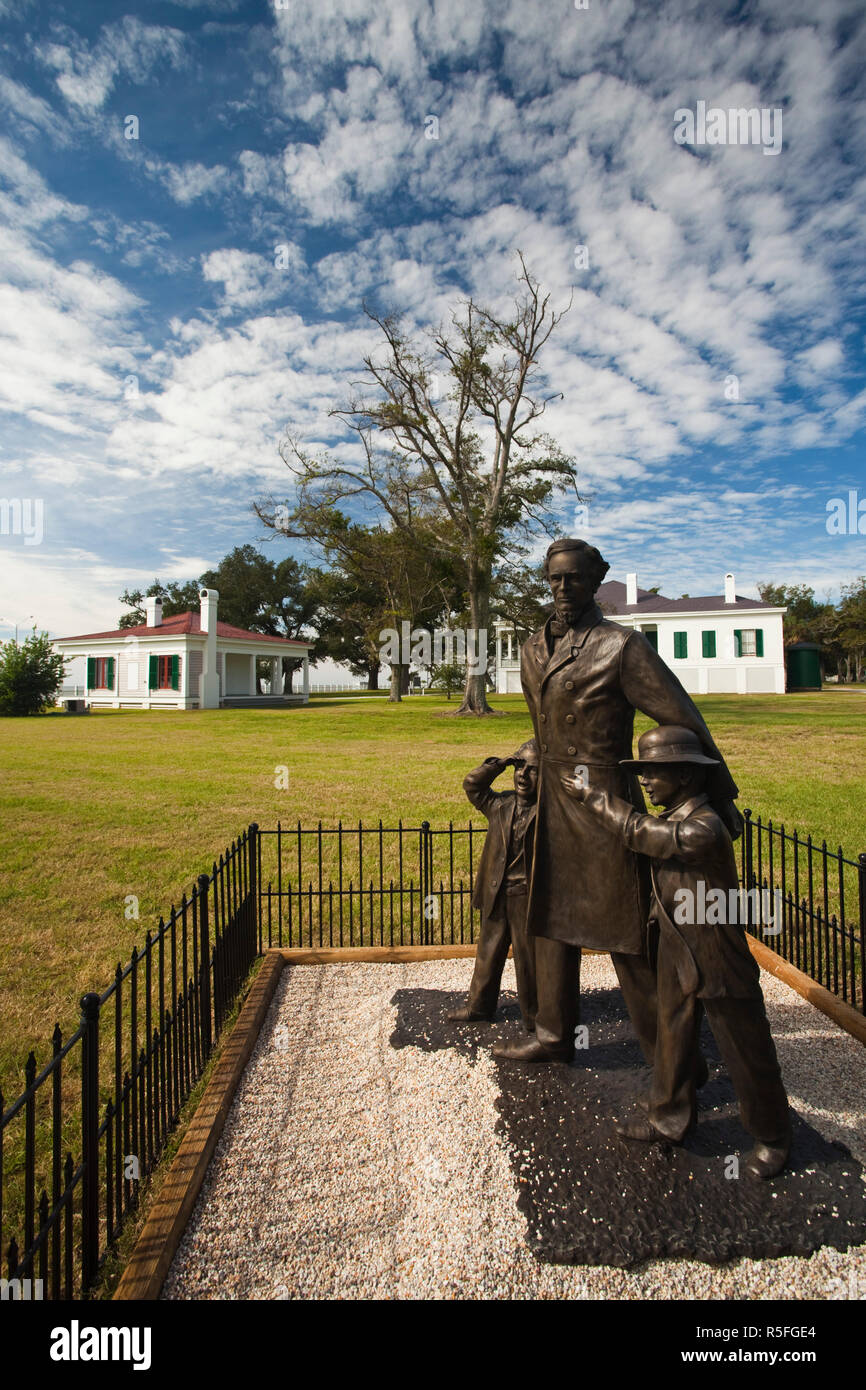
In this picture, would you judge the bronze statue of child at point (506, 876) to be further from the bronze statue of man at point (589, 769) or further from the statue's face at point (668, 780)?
the statue's face at point (668, 780)

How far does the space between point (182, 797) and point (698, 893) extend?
998cm

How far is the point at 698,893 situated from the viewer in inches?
110

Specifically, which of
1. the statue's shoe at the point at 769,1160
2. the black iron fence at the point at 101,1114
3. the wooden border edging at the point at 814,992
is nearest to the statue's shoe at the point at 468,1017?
the black iron fence at the point at 101,1114

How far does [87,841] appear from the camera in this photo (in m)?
8.48

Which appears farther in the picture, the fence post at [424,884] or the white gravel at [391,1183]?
the fence post at [424,884]

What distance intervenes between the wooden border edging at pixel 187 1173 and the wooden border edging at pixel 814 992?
3.69m

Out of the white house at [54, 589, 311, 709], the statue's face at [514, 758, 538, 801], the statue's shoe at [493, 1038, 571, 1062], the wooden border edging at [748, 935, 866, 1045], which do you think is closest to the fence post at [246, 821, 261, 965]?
the statue's shoe at [493, 1038, 571, 1062]

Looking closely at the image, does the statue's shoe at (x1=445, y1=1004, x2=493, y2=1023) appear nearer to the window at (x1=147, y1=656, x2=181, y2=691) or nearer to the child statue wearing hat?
the child statue wearing hat

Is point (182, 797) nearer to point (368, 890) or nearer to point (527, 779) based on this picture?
point (368, 890)

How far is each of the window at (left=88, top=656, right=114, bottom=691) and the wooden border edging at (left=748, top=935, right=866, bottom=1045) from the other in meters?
35.3

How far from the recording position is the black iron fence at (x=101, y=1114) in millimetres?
2254

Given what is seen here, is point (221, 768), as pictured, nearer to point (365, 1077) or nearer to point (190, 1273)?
point (365, 1077)
